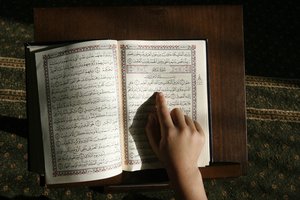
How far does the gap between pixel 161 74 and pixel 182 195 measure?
1.06 ft

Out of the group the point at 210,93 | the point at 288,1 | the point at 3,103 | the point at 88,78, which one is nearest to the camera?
the point at 88,78

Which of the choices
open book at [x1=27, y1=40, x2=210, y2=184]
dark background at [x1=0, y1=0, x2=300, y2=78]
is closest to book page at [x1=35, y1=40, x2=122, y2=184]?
open book at [x1=27, y1=40, x2=210, y2=184]

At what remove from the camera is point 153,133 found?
0.90 m

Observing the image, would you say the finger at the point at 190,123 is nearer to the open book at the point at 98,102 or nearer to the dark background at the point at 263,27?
the open book at the point at 98,102

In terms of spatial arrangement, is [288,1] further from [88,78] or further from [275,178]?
[88,78]

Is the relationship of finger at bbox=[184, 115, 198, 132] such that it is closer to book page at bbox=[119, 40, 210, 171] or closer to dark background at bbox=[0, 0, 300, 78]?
book page at bbox=[119, 40, 210, 171]

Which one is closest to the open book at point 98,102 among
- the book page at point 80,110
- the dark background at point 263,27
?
the book page at point 80,110

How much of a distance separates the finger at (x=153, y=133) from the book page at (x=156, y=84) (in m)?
0.02

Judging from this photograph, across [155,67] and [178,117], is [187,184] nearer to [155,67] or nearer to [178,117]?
[178,117]

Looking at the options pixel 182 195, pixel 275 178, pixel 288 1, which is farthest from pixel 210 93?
pixel 288 1

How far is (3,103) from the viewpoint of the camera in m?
1.62

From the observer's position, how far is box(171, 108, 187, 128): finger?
0.91 metres

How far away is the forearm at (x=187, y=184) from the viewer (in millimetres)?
873

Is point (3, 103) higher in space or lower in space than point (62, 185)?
higher
